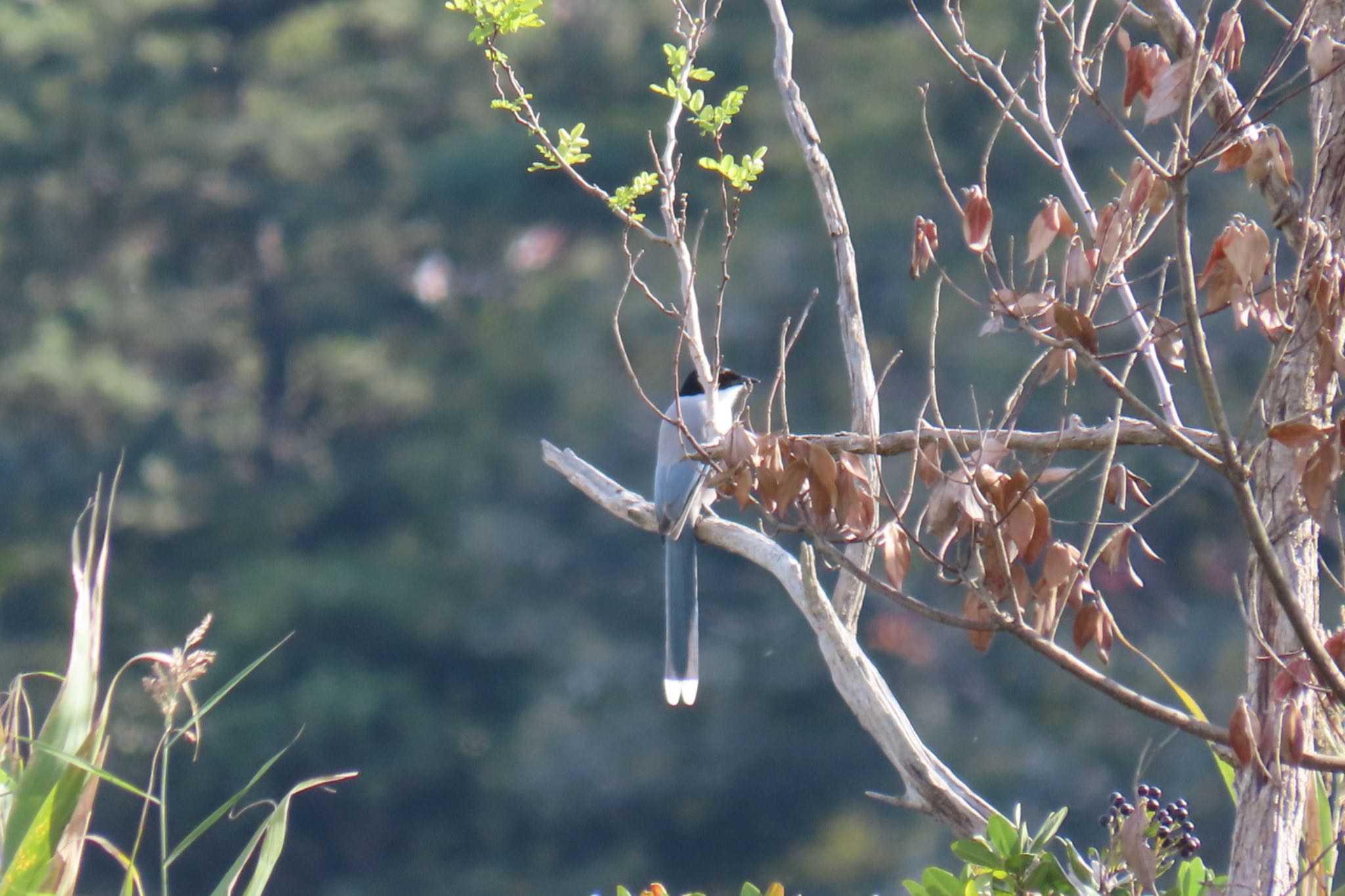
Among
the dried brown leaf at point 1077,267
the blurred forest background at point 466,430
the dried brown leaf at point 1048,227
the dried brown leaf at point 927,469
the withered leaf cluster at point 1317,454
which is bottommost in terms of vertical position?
the blurred forest background at point 466,430

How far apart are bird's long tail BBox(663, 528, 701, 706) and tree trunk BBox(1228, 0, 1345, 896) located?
7.06 ft

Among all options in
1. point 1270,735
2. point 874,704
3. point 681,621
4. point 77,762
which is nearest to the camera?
point 1270,735

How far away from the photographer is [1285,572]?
5.90ft

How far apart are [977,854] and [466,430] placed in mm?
11400

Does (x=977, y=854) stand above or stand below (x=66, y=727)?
below

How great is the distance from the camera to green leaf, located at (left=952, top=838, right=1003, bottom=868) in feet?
6.06

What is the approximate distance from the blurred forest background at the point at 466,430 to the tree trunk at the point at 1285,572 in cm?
723

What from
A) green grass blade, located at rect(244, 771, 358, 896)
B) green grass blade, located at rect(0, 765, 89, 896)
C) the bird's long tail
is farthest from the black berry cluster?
the bird's long tail

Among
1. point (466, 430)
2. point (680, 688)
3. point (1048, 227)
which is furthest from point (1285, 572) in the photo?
point (466, 430)

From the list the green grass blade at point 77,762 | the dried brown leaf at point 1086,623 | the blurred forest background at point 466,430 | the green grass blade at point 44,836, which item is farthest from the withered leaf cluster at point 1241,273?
the blurred forest background at point 466,430

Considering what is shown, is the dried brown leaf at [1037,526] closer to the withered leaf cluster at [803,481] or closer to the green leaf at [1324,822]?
the withered leaf cluster at [803,481]

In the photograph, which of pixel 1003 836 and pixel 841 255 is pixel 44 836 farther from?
pixel 841 255

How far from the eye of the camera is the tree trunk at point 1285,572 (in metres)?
1.77

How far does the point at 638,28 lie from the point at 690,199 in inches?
95.6
